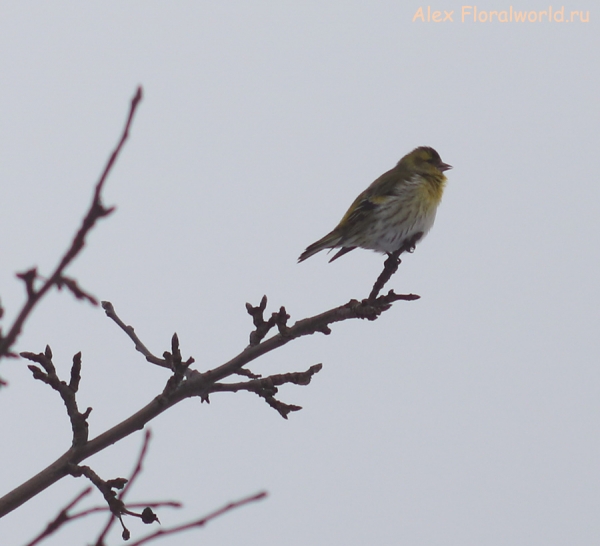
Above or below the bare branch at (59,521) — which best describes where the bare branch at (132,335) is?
above

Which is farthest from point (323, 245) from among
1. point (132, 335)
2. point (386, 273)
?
point (132, 335)

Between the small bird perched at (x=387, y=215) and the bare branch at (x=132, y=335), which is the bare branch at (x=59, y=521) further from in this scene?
the small bird perched at (x=387, y=215)

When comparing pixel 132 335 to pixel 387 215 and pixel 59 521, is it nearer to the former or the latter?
pixel 59 521

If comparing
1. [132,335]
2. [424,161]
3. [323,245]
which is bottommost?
[132,335]

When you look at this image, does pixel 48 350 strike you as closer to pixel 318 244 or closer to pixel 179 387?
pixel 179 387

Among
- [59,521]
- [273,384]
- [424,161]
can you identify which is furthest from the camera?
[424,161]

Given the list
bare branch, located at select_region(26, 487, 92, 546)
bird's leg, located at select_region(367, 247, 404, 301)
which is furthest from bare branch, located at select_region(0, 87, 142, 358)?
bird's leg, located at select_region(367, 247, 404, 301)

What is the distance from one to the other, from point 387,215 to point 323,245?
81cm

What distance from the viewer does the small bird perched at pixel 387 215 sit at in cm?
796

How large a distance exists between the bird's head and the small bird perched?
230 millimetres

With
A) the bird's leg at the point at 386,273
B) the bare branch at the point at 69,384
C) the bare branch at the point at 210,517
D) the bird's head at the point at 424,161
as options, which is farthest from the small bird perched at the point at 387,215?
the bare branch at the point at 210,517

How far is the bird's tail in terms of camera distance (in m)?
7.70

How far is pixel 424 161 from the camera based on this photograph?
9453 millimetres

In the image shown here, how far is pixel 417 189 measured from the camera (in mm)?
8539
